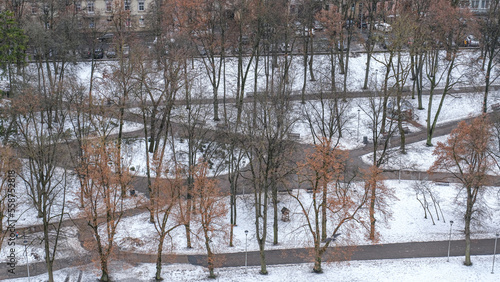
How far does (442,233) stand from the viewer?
190 feet

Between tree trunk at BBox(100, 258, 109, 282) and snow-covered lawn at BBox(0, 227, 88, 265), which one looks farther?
snow-covered lawn at BBox(0, 227, 88, 265)

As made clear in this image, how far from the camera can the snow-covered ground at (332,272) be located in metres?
52.2

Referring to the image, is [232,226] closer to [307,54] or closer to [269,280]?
[269,280]

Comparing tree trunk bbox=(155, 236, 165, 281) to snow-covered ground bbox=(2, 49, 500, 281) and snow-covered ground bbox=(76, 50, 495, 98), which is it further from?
snow-covered ground bbox=(76, 50, 495, 98)

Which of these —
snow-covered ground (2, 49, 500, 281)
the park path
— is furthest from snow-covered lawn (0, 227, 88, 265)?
snow-covered ground (2, 49, 500, 281)

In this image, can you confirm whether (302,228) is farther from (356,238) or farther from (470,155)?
(470,155)

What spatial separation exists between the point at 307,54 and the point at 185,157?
22.3 meters

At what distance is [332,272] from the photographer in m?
53.2

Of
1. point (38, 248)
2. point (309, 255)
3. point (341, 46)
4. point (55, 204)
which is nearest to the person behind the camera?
point (309, 255)

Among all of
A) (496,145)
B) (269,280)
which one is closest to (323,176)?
(269,280)

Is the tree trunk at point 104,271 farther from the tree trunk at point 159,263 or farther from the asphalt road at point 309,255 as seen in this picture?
the tree trunk at point 159,263

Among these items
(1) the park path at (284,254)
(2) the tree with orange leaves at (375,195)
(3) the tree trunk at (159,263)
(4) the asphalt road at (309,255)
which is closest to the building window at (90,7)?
(1) the park path at (284,254)

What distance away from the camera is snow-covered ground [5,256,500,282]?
5222 cm

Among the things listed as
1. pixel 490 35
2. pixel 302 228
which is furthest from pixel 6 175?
pixel 490 35
